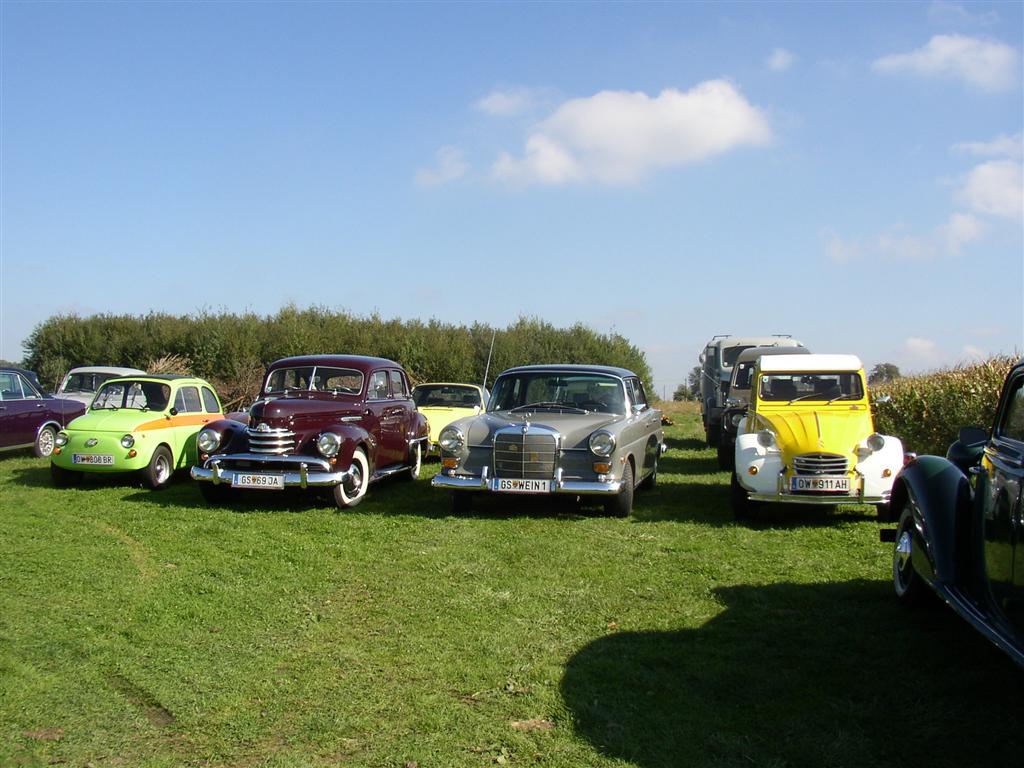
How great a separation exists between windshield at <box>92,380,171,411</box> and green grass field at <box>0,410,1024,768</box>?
381cm

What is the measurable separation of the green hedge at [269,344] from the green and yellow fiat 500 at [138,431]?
1898cm

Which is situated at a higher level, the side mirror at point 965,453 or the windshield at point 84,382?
Answer: the windshield at point 84,382

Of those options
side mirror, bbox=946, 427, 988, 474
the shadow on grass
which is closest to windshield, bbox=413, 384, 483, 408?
the shadow on grass

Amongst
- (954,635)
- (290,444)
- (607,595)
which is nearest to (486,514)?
(290,444)

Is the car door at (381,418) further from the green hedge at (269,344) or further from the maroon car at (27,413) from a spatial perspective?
the green hedge at (269,344)

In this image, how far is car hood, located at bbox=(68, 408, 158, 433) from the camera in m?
12.5

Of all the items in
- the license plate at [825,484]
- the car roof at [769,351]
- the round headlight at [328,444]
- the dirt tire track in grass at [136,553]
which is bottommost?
the dirt tire track in grass at [136,553]

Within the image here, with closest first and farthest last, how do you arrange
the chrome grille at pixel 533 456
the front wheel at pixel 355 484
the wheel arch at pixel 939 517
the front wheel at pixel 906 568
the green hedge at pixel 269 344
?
1. the wheel arch at pixel 939 517
2. the front wheel at pixel 906 568
3. the chrome grille at pixel 533 456
4. the front wheel at pixel 355 484
5. the green hedge at pixel 269 344

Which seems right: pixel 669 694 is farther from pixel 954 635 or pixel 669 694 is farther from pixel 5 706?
pixel 5 706

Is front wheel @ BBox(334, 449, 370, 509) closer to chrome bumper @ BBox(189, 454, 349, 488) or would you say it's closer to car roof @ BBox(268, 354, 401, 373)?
chrome bumper @ BBox(189, 454, 349, 488)

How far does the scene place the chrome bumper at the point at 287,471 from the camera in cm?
1054

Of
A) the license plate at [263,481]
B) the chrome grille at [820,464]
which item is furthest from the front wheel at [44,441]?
the chrome grille at [820,464]

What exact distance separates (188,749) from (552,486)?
6078mm

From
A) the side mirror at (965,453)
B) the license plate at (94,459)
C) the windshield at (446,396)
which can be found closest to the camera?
the side mirror at (965,453)
